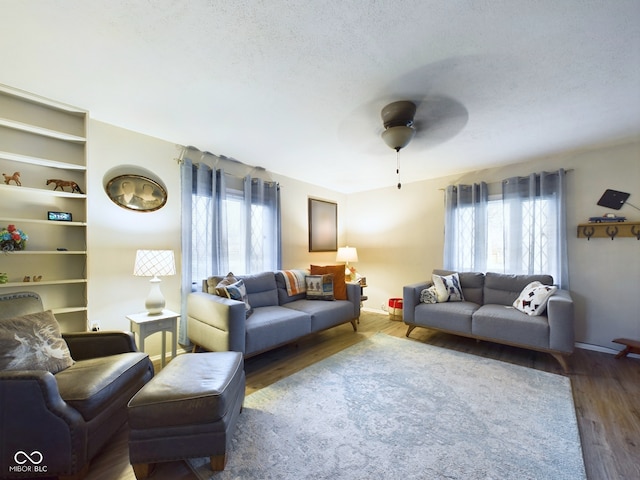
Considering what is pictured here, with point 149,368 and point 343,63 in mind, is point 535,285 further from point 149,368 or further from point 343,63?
point 149,368

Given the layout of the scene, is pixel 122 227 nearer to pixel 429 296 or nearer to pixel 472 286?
pixel 429 296

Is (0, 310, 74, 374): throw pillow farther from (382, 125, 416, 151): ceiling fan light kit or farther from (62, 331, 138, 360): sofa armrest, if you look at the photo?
(382, 125, 416, 151): ceiling fan light kit

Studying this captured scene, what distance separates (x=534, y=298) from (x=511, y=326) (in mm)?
436

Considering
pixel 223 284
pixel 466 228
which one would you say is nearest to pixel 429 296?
pixel 466 228

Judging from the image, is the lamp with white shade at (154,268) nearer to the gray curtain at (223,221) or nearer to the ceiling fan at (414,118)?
the gray curtain at (223,221)

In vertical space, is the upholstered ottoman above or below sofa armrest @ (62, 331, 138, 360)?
below

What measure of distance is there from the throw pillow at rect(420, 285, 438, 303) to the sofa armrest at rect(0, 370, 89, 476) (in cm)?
350

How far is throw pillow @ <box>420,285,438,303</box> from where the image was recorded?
3541 mm

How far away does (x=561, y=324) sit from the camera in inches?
101

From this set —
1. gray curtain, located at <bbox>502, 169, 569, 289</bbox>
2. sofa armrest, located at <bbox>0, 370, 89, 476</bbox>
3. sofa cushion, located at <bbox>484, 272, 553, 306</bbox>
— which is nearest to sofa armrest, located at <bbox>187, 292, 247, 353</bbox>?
sofa armrest, located at <bbox>0, 370, 89, 476</bbox>

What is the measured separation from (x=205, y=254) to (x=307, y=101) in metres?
2.14

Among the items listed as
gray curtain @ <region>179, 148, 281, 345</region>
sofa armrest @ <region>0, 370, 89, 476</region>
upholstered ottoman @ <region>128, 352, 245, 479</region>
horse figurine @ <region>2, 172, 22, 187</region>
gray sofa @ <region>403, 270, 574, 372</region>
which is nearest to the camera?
sofa armrest @ <region>0, 370, 89, 476</region>

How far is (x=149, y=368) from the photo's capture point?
1.95 m

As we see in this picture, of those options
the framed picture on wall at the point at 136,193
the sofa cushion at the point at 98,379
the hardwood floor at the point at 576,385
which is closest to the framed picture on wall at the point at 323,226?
the hardwood floor at the point at 576,385
